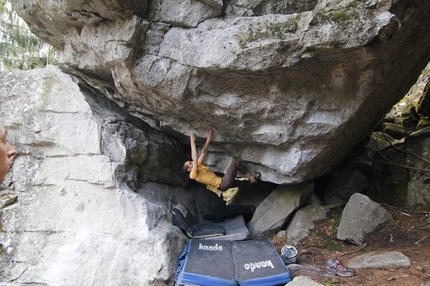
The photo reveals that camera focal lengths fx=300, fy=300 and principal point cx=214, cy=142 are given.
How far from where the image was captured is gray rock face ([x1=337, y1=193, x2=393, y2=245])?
5.11 meters

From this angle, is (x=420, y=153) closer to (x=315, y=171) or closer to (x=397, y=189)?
(x=397, y=189)

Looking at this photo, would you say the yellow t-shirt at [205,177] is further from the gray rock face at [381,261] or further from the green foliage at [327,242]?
the gray rock face at [381,261]

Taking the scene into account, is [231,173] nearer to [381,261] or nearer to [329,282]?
[329,282]

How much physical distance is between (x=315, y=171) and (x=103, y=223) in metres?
3.96

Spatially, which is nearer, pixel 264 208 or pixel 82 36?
pixel 82 36

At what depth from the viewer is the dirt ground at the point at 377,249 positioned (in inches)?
A: 152

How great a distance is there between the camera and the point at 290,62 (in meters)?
4.06

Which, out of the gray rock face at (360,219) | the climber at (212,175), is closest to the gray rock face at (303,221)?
the gray rock face at (360,219)

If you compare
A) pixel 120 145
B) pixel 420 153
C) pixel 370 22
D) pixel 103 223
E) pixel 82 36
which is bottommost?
pixel 103 223

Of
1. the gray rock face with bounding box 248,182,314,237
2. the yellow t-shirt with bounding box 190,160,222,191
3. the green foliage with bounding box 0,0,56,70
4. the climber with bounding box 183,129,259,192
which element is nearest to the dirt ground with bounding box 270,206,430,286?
the gray rock face with bounding box 248,182,314,237

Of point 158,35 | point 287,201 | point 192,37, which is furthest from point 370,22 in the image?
point 287,201

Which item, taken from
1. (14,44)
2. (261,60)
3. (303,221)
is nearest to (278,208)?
(303,221)

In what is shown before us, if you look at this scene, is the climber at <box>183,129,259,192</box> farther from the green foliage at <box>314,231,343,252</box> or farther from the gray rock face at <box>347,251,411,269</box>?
the gray rock face at <box>347,251,411,269</box>

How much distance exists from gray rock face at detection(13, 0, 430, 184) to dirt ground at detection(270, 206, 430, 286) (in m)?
1.14
